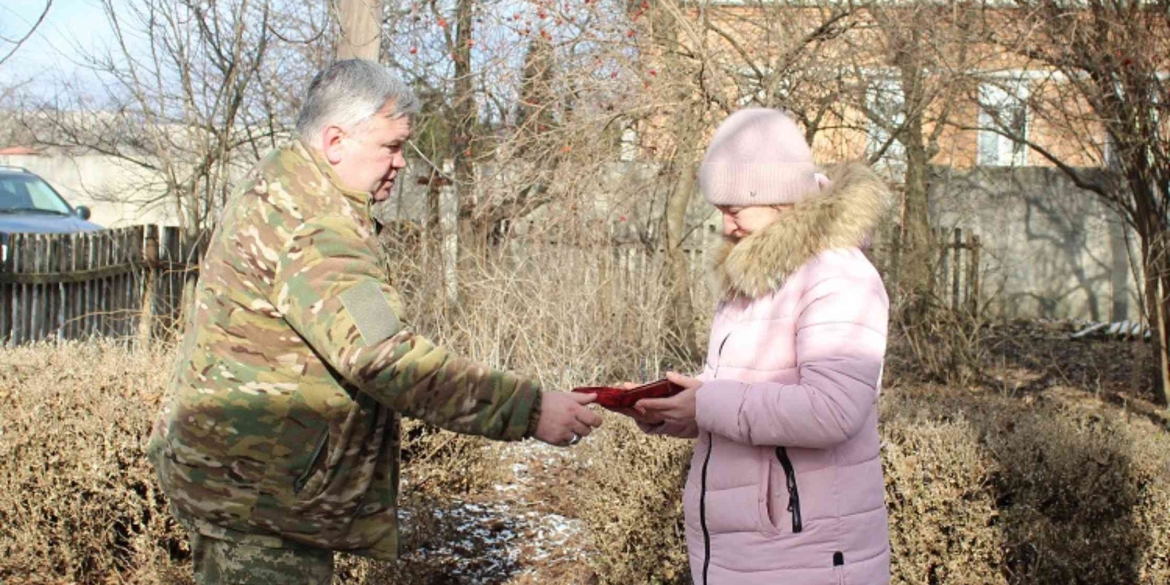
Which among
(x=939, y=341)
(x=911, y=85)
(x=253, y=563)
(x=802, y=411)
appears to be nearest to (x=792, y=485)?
(x=802, y=411)

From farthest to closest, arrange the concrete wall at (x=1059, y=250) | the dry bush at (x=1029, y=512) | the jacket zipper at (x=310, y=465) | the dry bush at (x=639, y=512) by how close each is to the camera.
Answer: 1. the concrete wall at (x=1059, y=250)
2. the dry bush at (x=639, y=512)
3. the dry bush at (x=1029, y=512)
4. the jacket zipper at (x=310, y=465)

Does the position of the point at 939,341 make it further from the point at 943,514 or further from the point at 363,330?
the point at 363,330

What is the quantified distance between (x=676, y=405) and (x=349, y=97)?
99cm

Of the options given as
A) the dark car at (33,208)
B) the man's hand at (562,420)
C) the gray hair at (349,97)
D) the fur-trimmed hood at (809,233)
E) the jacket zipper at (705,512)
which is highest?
the dark car at (33,208)

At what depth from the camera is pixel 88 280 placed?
9.66 meters

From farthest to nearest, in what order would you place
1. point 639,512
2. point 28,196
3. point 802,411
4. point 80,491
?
point 28,196 < point 80,491 < point 639,512 < point 802,411

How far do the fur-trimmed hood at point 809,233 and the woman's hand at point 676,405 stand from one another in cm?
26

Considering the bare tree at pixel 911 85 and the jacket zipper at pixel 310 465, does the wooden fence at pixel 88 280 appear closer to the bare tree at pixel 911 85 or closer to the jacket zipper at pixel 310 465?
the bare tree at pixel 911 85

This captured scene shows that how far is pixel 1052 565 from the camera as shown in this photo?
402 centimetres

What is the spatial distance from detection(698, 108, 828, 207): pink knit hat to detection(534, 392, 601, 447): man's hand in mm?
563

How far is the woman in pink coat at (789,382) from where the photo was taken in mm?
2387

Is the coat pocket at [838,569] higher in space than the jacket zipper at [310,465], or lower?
lower

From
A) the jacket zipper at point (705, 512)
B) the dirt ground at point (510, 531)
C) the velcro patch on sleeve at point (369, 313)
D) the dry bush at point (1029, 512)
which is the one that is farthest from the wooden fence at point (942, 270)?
the velcro patch on sleeve at point (369, 313)

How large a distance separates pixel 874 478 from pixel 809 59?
251 inches
